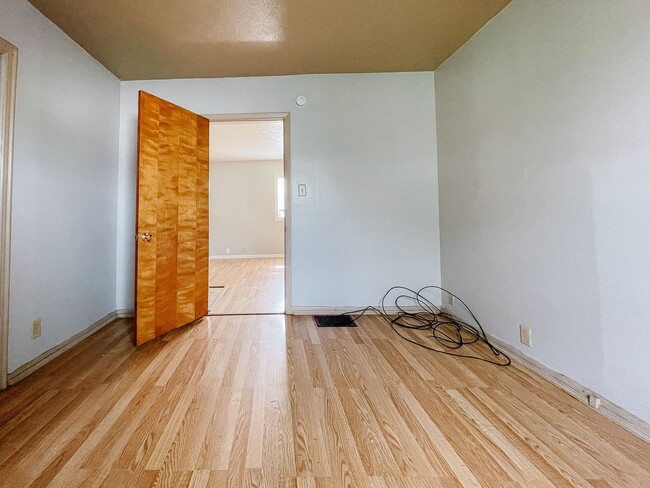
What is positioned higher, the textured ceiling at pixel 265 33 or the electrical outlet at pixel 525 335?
the textured ceiling at pixel 265 33

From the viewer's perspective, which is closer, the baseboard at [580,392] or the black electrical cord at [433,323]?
the baseboard at [580,392]

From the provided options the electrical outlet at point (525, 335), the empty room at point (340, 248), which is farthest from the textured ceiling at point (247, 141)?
the electrical outlet at point (525, 335)

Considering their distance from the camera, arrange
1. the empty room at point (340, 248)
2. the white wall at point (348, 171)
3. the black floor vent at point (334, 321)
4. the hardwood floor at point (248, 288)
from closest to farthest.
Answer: the empty room at point (340, 248) < the black floor vent at point (334, 321) < the white wall at point (348, 171) < the hardwood floor at point (248, 288)

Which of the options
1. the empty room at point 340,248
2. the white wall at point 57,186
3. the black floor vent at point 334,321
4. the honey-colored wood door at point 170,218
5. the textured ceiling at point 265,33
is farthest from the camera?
the black floor vent at point 334,321

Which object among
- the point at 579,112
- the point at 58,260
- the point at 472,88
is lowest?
the point at 58,260

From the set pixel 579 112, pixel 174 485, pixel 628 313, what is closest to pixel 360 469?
pixel 174 485

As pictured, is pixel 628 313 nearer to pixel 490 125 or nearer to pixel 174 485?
pixel 490 125

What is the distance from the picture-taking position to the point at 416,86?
2.80 metres

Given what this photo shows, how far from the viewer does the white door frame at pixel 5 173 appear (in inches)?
61.2

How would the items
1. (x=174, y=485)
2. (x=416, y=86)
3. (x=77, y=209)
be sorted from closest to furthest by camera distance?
(x=174, y=485)
(x=77, y=209)
(x=416, y=86)

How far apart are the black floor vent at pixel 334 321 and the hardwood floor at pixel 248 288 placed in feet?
1.59

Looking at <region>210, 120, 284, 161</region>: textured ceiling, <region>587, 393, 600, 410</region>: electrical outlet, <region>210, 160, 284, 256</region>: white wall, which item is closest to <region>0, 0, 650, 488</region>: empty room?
<region>587, 393, 600, 410</region>: electrical outlet

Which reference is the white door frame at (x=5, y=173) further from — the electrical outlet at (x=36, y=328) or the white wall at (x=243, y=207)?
the white wall at (x=243, y=207)

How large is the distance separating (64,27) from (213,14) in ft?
3.62
